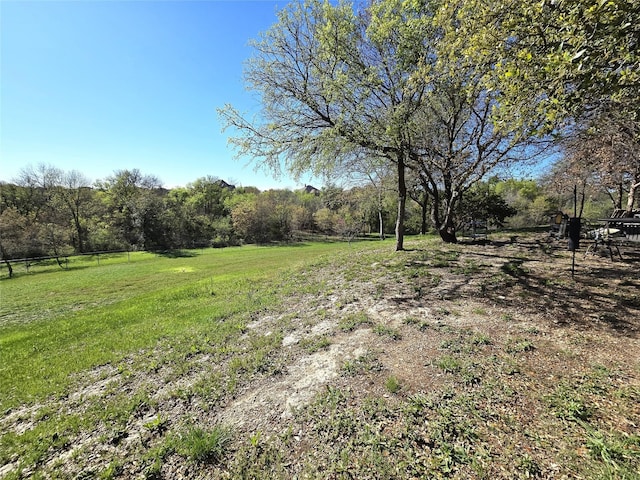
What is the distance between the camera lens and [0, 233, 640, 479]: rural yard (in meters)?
2.18

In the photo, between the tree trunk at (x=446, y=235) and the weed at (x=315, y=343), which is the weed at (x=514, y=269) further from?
the weed at (x=315, y=343)

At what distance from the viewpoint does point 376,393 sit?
297cm

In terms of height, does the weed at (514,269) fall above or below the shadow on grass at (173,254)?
above

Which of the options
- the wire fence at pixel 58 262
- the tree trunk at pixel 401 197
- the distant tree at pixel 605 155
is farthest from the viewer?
the wire fence at pixel 58 262

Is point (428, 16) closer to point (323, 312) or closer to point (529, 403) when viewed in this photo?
point (323, 312)

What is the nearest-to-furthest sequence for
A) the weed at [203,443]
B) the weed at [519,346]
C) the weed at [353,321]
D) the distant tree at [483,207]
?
the weed at [203,443] → the weed at [519,346] → the weed at [353,321] → the distant tree at [483,207]

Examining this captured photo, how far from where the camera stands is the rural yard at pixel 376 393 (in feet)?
7.15

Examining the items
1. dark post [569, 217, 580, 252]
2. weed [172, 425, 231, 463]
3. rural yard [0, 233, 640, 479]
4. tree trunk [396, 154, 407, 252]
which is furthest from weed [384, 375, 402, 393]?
tree trunk [396, 154, 407, 252]

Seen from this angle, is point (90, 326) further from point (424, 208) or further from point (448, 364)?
point (424, 208)

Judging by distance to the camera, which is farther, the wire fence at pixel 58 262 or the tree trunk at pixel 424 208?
the wire fence at pixel 58 262

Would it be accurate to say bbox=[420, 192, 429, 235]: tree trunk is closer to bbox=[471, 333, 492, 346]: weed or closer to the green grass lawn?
the green grass lawn

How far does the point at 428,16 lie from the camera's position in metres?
6.75

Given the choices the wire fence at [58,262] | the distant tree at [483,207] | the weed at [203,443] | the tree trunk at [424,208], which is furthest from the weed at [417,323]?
the wire fence at [58,262]

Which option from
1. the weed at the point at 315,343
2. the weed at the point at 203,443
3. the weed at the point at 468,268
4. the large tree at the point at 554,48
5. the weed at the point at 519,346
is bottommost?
the weed at the point at 203,443
